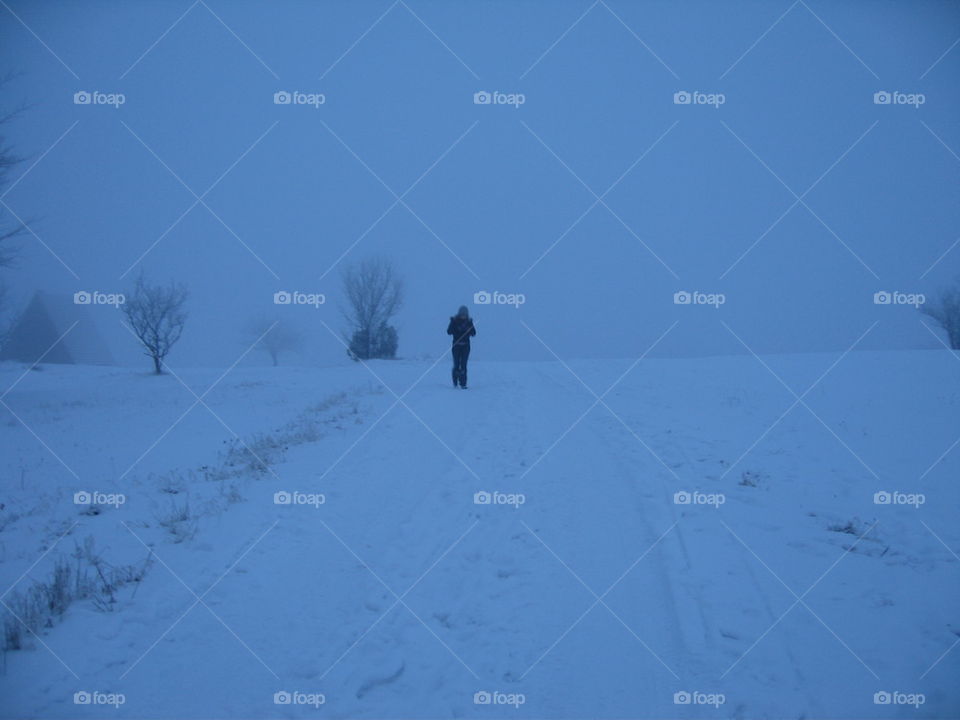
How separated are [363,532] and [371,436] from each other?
14.6 feet

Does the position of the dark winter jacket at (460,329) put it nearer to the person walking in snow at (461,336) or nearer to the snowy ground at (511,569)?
the person walking in snow at (461,336)

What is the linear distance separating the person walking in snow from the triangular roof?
3773cm

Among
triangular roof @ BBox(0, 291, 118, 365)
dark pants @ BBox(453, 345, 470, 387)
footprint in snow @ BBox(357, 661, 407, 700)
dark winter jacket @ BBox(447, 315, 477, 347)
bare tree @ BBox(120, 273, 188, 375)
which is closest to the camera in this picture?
footprint in snow @ BBox(357, 661, 407, 700)

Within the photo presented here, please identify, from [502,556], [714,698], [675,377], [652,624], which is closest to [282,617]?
[502,556]

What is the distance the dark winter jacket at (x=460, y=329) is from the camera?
646 inches

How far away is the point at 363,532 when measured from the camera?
5930mm

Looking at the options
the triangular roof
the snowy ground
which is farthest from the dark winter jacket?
the triangular roof

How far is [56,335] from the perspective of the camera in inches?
1966

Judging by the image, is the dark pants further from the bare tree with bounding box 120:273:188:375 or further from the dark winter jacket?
the bare tree with bounding box 120:273:188:375

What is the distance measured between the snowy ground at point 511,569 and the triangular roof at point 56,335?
41.8 metres

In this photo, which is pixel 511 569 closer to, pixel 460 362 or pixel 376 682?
pixel 376 682

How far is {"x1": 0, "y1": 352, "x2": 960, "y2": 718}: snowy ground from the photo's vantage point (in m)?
3.60

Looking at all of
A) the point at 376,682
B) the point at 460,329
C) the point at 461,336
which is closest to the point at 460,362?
the point at 461,336

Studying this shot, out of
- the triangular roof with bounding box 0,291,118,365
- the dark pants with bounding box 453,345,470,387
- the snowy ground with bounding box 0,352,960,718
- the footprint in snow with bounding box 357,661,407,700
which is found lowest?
the footprint in snow with bounding box 357,661,407,700
